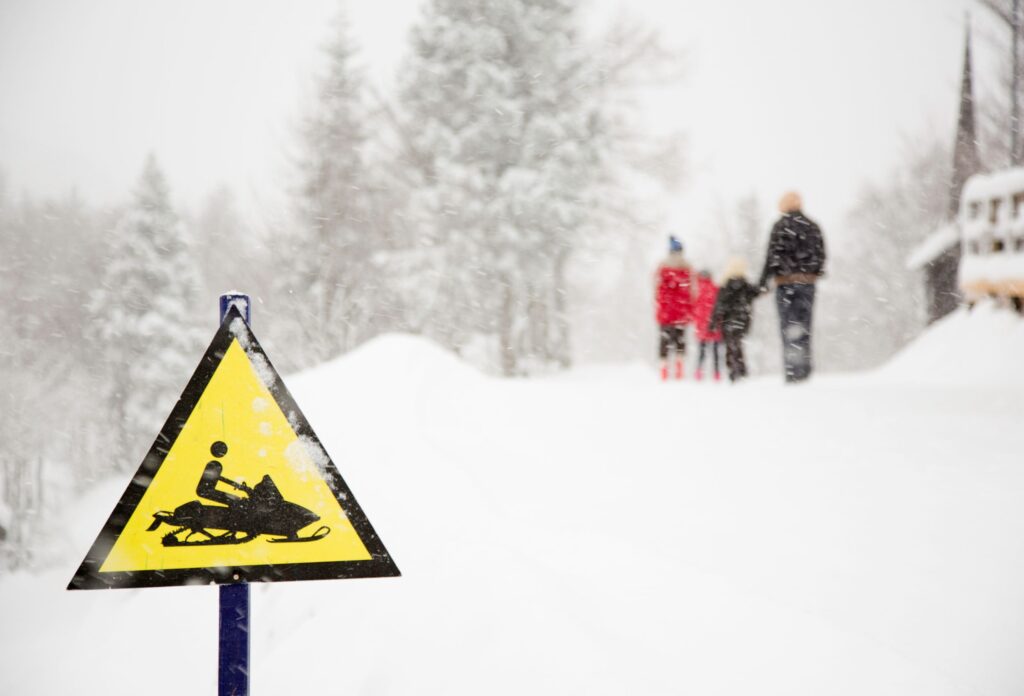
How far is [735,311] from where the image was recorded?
31.4 feet

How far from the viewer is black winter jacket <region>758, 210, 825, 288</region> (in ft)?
25.1

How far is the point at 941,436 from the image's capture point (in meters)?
4.44

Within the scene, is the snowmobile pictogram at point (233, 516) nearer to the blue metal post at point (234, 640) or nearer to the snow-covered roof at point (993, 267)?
the blue metal post at point (234, 640)

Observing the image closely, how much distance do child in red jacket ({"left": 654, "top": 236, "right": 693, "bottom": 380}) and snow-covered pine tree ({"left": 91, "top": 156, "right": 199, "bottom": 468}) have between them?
20658mm

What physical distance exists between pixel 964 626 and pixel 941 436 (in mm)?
2413

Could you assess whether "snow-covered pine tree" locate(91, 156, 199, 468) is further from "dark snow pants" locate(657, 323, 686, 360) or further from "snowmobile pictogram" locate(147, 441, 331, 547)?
"snowmobile pictogram" locate(147, 441, 331, 547)

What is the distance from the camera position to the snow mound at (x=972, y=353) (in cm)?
956

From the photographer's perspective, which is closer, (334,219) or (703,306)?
(703,306)

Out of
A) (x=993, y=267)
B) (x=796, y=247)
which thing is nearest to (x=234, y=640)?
(x=796, y=247)

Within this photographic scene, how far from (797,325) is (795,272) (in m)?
0.64

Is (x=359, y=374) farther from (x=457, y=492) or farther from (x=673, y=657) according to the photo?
(x=673, y=657)

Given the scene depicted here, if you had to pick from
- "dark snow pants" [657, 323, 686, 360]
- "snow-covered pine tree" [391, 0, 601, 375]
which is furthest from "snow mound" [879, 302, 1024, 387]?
"snow-covered pine tree" [391, 0, 601, 375]

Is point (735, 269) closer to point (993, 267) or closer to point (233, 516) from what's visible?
point (993, 267)

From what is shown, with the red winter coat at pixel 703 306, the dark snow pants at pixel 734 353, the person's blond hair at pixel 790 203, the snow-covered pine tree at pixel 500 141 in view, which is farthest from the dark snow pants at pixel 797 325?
the snow-covered pine tree at pixel 500 141
